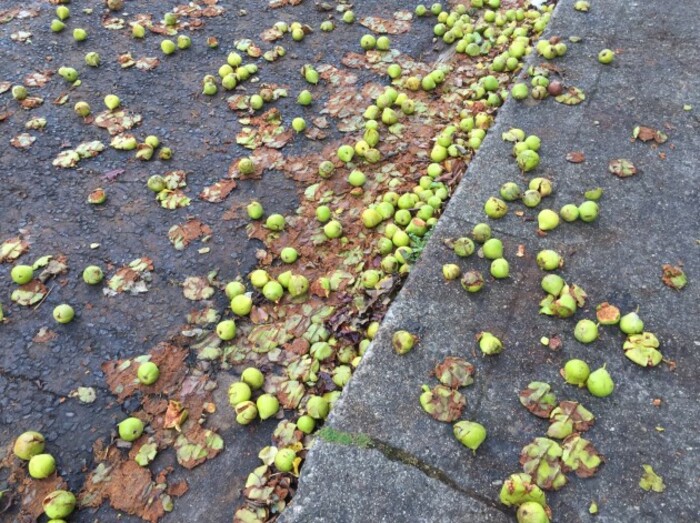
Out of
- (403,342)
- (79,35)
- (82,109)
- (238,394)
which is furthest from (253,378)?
(79,35)

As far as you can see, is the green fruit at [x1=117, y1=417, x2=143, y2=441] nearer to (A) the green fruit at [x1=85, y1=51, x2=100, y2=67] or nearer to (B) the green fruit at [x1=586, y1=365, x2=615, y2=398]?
(B) the green fruit at [x1=586, y1=365, x2=615, y2=398]

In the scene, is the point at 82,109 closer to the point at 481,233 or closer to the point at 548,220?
the point at 481,233

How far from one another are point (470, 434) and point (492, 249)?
1.21 m

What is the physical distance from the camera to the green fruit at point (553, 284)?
312 centimetres

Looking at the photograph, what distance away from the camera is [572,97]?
4.37 m

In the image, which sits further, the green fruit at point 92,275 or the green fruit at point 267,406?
the green fruit at point 92,275

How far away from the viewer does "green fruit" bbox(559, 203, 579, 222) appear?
11.4 feet

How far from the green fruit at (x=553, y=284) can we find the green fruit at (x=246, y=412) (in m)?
1.87

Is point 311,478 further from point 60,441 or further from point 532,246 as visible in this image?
A: point 532,246

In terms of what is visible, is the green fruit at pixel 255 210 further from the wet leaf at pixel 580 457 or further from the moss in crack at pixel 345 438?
the wet leaf at pixel 580 457

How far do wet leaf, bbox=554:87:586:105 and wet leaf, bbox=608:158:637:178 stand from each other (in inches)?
29.2

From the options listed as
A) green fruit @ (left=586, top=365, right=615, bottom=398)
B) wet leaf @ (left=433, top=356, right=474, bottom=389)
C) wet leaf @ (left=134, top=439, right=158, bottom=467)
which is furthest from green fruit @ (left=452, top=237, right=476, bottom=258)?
wet leaf @ (left=134, top=439, right=158, bottom=467)

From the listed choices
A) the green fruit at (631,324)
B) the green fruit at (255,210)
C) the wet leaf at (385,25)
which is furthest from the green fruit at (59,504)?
the wet leaf at (385,25)

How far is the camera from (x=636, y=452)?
2.54 meters
